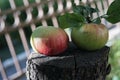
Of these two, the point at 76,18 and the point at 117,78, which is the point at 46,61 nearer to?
the point at 76,18

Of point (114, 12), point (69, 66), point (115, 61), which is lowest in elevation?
point (115, 61)

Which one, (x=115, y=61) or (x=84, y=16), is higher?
(x=84, y=16)

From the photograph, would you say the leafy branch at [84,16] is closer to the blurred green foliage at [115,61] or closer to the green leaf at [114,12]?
the green leaf at [114,12]

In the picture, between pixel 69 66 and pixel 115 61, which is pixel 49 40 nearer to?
pixel 69 66

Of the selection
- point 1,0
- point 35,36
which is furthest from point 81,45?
point 1,0

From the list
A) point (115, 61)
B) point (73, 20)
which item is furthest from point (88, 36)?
point (115, 61)

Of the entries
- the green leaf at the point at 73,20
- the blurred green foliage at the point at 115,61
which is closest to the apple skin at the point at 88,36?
the green leaf at the point at 73,20
